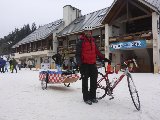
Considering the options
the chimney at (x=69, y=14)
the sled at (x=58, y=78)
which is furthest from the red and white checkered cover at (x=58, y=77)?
the chimney at (x=69, y=14)

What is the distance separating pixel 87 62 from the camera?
609cm

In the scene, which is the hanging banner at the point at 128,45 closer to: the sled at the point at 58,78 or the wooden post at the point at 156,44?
the wooden post at the point at 156,44

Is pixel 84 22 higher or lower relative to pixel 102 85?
higher

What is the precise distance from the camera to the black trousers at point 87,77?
6121mm

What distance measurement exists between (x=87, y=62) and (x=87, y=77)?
368 millimetres

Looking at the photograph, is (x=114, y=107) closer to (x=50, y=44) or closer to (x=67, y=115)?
(x=67, y=115)

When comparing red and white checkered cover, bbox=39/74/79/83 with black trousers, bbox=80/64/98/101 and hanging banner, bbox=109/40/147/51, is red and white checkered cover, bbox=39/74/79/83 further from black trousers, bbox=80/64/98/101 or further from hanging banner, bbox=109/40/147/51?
hanging banner, bbox=109/40/147/51

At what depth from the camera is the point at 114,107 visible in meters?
5.57

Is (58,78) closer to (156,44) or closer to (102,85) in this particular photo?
(102,85)

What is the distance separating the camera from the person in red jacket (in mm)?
6047

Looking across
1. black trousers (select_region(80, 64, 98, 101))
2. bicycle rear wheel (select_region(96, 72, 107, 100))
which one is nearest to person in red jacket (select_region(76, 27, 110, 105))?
black trousers (select_region(80, 64, 98, 101))

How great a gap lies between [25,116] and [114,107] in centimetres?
195

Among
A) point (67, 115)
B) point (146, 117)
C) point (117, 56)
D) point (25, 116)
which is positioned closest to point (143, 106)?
point (146, 117)

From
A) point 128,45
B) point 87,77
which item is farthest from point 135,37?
point 87,77
